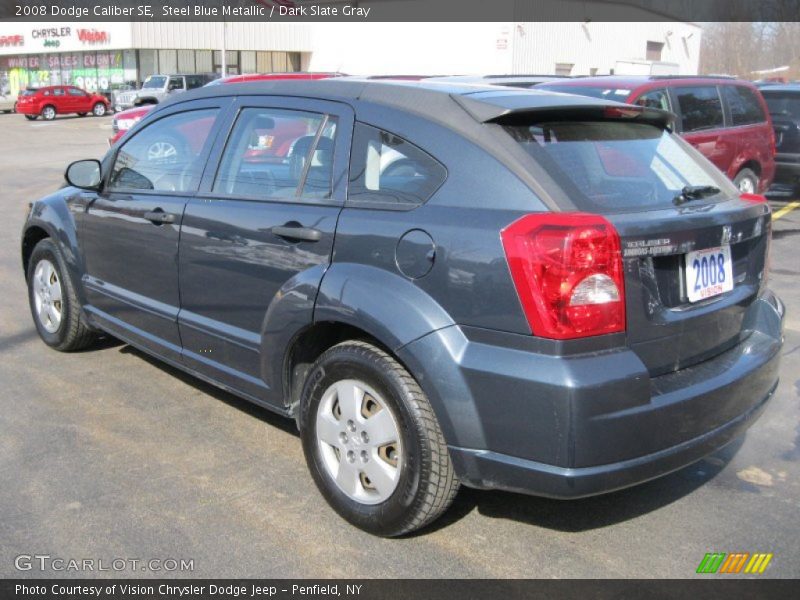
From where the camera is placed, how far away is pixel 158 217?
14.1 ft

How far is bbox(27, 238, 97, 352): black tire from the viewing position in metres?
5.36

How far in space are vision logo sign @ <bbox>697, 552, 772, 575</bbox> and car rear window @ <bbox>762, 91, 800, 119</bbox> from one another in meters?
11.5

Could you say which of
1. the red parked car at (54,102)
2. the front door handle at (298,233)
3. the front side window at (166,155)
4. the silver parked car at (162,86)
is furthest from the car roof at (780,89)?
the red parked car at (54,102)

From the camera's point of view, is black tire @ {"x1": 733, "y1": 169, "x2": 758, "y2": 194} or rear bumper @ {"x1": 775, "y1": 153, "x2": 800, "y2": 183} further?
rear bumper @ {"x1": 775, "y1": 153, "x2": 800, "y2": 183}

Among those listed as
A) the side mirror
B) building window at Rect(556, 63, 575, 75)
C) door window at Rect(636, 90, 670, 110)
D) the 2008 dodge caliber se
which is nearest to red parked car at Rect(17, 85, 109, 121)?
building window at Rect(556, 63, 575, 75)

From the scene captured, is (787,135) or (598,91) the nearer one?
(598,91)

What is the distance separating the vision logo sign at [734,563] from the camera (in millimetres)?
3150

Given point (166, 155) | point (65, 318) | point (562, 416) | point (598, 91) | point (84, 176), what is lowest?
point (65, 318)

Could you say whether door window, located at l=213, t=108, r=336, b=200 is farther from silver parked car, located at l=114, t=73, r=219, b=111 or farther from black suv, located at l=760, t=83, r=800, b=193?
silver parked car, located at l=114, t=73, r=219, b=111

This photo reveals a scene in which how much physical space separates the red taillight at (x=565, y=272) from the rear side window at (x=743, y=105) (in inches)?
330

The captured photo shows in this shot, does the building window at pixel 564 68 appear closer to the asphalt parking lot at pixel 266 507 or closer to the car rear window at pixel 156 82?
the car rear window at pixel 156 82

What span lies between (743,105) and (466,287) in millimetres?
8948

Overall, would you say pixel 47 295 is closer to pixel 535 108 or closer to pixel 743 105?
pixel 535 108

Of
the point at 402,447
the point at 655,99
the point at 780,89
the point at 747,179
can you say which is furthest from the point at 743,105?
the point at 402,447
